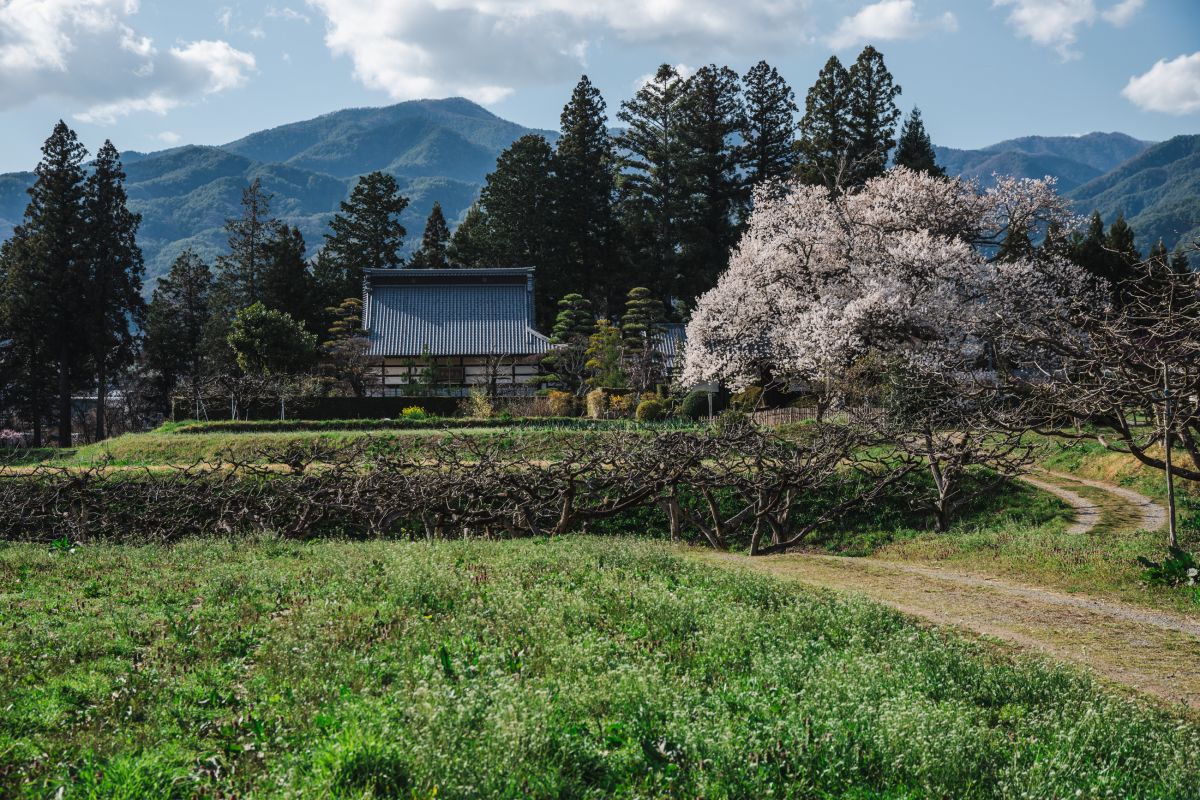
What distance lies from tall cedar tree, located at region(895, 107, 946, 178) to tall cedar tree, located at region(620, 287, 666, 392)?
47.8 ft

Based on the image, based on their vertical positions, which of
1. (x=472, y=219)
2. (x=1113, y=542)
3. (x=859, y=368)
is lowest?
(x=1113, y=542)

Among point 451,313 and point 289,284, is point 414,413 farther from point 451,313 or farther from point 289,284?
point 289,284

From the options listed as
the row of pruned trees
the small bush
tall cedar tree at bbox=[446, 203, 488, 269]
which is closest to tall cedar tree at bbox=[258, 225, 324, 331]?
tall cedar tree at bbox=[446, 203, 488, 269]

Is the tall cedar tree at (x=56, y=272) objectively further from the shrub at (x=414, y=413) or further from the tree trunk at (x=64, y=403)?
the shrub at (x=414, y=413)

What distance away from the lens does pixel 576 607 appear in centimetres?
710

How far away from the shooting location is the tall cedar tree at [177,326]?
44.6 m

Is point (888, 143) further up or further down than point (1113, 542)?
further up

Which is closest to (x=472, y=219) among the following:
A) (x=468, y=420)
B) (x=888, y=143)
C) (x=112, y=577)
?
(x=888, y=143)

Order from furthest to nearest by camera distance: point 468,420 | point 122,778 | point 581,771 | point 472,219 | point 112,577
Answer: point 472,219
point 468,420
point 112,577
point 581,771
point 122,778

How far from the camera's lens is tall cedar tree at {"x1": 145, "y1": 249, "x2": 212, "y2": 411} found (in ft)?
146

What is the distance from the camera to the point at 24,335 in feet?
120

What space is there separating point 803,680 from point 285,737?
310 centimetres

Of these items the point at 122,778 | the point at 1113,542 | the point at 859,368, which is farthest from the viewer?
A: the point at 859,368

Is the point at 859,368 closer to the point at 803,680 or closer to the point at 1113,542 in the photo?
the point at 1113,542
